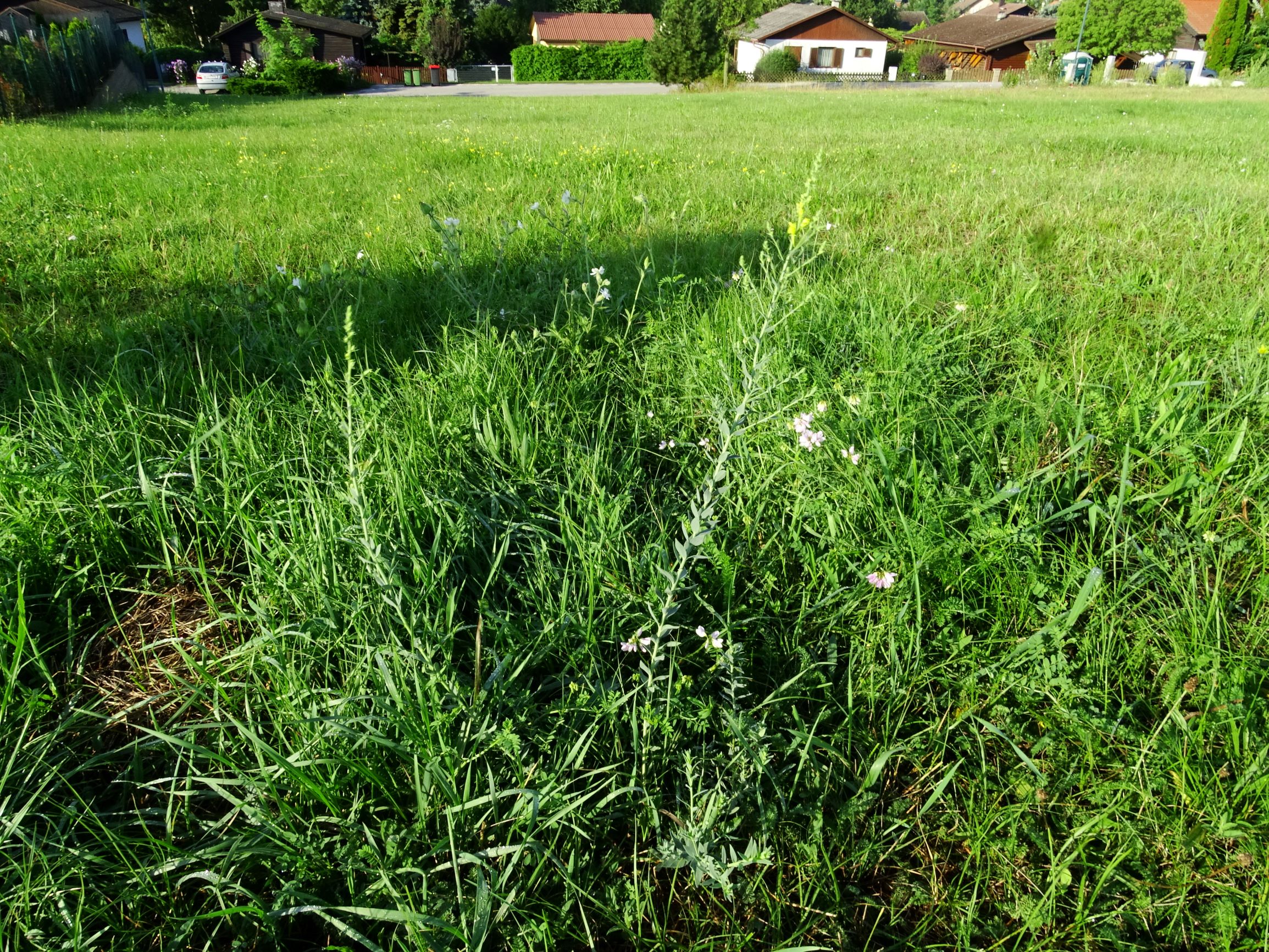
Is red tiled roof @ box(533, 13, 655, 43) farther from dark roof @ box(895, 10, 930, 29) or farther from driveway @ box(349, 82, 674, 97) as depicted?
dark roof @ box(895, 10, 930, 29)

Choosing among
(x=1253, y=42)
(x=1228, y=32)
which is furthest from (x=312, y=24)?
(x=1253, y=42)

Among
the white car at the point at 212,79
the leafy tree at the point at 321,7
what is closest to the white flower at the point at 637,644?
the white car at the point at 212,79

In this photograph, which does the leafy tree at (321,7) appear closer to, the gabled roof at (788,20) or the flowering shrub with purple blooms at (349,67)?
the flowering shrub with purple blooms at (349,67)

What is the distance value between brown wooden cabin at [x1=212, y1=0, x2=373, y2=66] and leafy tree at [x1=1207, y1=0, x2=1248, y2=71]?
166ft

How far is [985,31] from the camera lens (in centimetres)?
5425

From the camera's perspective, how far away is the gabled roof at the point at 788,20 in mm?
49719

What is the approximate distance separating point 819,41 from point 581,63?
1737cm

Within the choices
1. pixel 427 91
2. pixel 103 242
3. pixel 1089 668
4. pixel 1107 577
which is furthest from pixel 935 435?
pixel 427 91

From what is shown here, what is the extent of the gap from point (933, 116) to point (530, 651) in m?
15.4

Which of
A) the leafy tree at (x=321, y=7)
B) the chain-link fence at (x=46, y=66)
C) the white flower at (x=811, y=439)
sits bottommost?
the white flower at (x=811, y=439)

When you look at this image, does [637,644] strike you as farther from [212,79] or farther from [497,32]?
[497,32]

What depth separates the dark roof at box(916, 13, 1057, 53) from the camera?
168 feet

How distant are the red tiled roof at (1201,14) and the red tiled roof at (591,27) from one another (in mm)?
42516

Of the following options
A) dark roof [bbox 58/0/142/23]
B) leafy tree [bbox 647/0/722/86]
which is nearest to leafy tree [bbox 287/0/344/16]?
dark roof [bbox 58/0/142/23]
